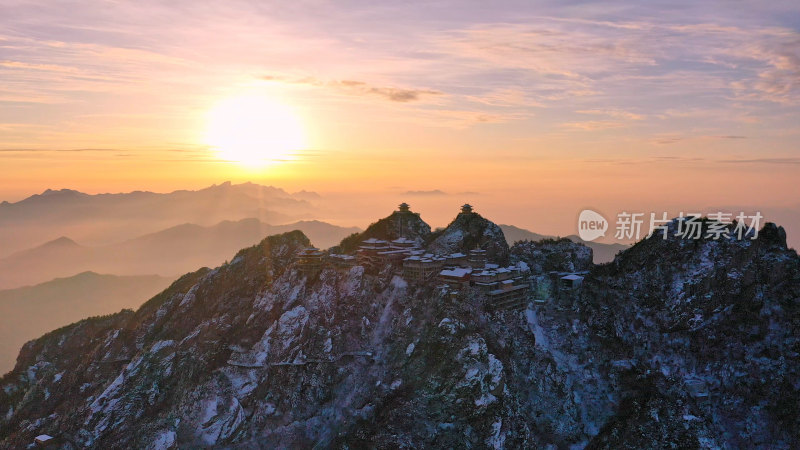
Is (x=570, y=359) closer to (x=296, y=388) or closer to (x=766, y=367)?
(x=766, y=367)

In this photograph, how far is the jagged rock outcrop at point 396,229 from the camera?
5802 inches

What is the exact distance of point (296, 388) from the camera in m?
109

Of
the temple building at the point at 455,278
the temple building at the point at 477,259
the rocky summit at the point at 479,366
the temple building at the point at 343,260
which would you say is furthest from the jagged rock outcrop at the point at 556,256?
the temple building at the point at 343,260

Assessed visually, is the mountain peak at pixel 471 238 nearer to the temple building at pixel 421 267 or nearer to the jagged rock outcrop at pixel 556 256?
the jagged rock outcrop at pixel 556 256

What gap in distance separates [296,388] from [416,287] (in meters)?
31.6

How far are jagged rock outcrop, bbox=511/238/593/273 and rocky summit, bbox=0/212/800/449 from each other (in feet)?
4.61

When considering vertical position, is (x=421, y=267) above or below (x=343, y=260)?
above

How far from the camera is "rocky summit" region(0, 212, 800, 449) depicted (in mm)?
98312

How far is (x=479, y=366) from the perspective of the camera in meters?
100

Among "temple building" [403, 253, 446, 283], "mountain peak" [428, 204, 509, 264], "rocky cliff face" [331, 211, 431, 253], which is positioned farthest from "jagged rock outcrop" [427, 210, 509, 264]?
"temple building" [403, 253, 446, 283]

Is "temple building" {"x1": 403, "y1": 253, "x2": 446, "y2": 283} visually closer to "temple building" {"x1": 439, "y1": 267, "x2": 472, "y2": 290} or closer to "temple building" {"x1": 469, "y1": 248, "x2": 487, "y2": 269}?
"temple building" {"x1": 439, "y1": 267, "x2": 472, "y2": 290}

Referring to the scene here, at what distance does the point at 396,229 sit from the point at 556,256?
4077cm

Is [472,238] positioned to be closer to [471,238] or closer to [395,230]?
[471,238]

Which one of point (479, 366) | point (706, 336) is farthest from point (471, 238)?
point (706, 336)
